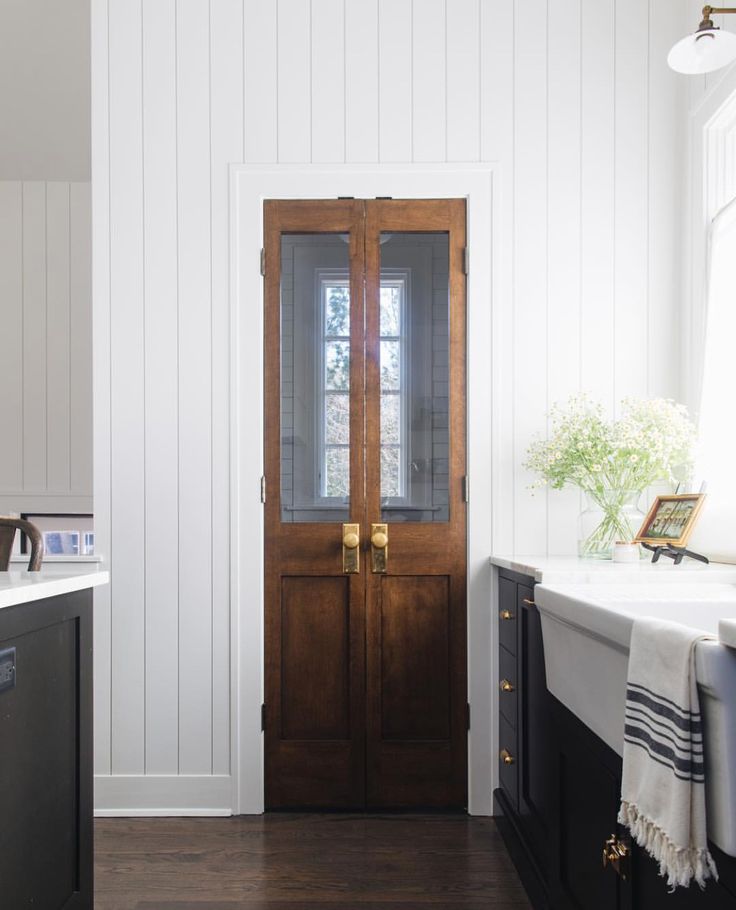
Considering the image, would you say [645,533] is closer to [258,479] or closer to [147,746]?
[258,479]

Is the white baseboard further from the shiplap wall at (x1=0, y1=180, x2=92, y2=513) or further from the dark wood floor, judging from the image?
the shiplap wall at (x1=0, y1=180, x2=92, y2=513)

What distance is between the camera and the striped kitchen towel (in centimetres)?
93

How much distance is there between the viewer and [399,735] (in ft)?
8.97

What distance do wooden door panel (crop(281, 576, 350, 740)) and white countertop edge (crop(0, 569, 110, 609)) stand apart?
1070 millimetres

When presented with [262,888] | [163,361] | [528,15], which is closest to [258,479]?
[163,361]

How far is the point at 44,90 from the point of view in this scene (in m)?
3.61

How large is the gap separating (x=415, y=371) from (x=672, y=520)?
3.31 feet

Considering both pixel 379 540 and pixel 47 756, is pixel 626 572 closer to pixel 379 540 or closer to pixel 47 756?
pixel 379 540

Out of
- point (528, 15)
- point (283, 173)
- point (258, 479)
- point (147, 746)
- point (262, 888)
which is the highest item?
point (528, 15)

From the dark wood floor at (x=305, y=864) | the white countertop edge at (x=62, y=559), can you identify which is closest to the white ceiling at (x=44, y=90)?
the white countertop edge at (x=62, y=559)

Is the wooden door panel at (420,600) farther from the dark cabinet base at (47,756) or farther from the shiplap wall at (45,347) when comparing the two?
the shiplap wall at (45,347)

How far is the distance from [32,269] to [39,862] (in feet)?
12.1

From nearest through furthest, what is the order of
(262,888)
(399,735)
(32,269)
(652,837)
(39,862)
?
(652,837), (39,862), (262,888), (399,735), (32,269)

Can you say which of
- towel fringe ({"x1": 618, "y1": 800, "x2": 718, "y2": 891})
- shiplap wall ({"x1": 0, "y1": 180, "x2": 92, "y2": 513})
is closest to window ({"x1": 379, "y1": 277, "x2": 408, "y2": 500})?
towel fringe ({"x1": 618, "y1": 800, "x2": 718, "y2": 891})
